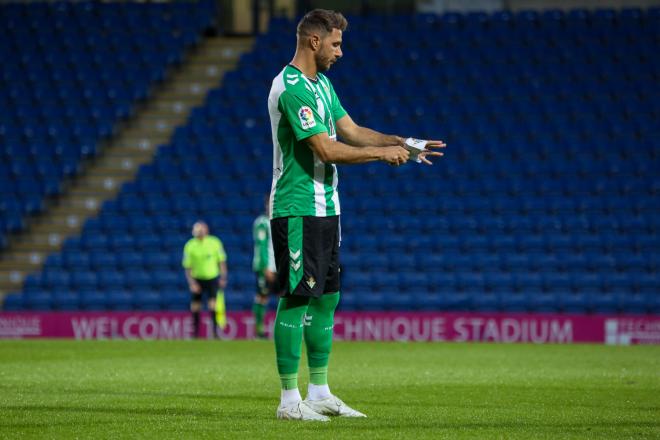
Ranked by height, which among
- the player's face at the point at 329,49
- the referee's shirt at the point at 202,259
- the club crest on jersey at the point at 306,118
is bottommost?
the referee's shirt at the point at 202,259

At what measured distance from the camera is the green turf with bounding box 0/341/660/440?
600 centimetres

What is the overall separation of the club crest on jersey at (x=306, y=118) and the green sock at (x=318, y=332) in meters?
1.03

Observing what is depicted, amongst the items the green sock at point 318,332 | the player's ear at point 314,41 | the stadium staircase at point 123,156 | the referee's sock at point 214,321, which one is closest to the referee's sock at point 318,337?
the green sock at point 318,332

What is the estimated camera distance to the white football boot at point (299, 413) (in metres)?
6.38

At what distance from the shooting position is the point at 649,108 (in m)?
22.4

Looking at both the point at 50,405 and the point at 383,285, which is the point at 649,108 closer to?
the point at 383,285

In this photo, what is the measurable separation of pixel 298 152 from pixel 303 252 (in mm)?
619

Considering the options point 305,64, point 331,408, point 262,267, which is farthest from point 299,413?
point 262,267

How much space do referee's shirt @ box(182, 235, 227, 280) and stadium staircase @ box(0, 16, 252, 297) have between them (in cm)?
468

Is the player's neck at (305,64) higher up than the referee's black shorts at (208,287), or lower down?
higher up

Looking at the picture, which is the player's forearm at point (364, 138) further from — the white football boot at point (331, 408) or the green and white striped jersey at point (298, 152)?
the white football boot at point (331, 408)

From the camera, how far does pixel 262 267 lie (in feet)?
57.4

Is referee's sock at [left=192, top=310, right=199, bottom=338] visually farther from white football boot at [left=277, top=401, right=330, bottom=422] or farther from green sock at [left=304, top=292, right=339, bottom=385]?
white football boot at [left=277, top=401, right=330, bottom=422]

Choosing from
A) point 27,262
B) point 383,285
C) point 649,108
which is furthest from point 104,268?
point 649,108
